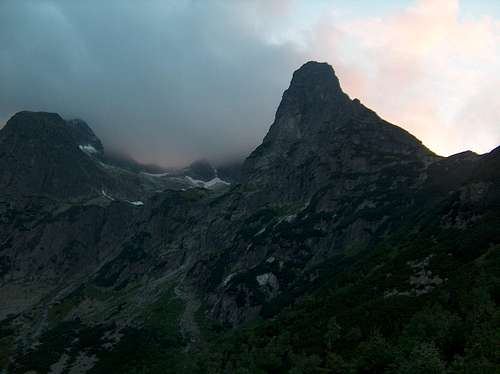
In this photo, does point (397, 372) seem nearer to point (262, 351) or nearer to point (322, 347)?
point (322, 347)

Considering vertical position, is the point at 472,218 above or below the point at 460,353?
above

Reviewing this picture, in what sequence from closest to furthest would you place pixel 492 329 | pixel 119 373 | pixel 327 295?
pixel 492 329
pixel 327 295
pixel 119 373

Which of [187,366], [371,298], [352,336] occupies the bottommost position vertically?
[187,366]

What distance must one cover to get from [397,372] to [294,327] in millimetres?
65550

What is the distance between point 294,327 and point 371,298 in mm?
23753

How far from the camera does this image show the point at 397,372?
286ft

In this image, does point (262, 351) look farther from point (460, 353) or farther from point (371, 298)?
point (460, 353)

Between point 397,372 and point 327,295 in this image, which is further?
point 327,295

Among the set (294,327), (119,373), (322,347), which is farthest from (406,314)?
(119,373)

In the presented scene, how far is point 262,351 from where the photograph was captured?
13800cm

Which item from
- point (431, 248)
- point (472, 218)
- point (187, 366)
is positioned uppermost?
point (472, 218)

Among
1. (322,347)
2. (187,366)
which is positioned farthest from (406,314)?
(187,366)

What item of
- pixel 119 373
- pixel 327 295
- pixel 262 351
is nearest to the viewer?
pixel 262 351

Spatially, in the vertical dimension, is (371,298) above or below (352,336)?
above
